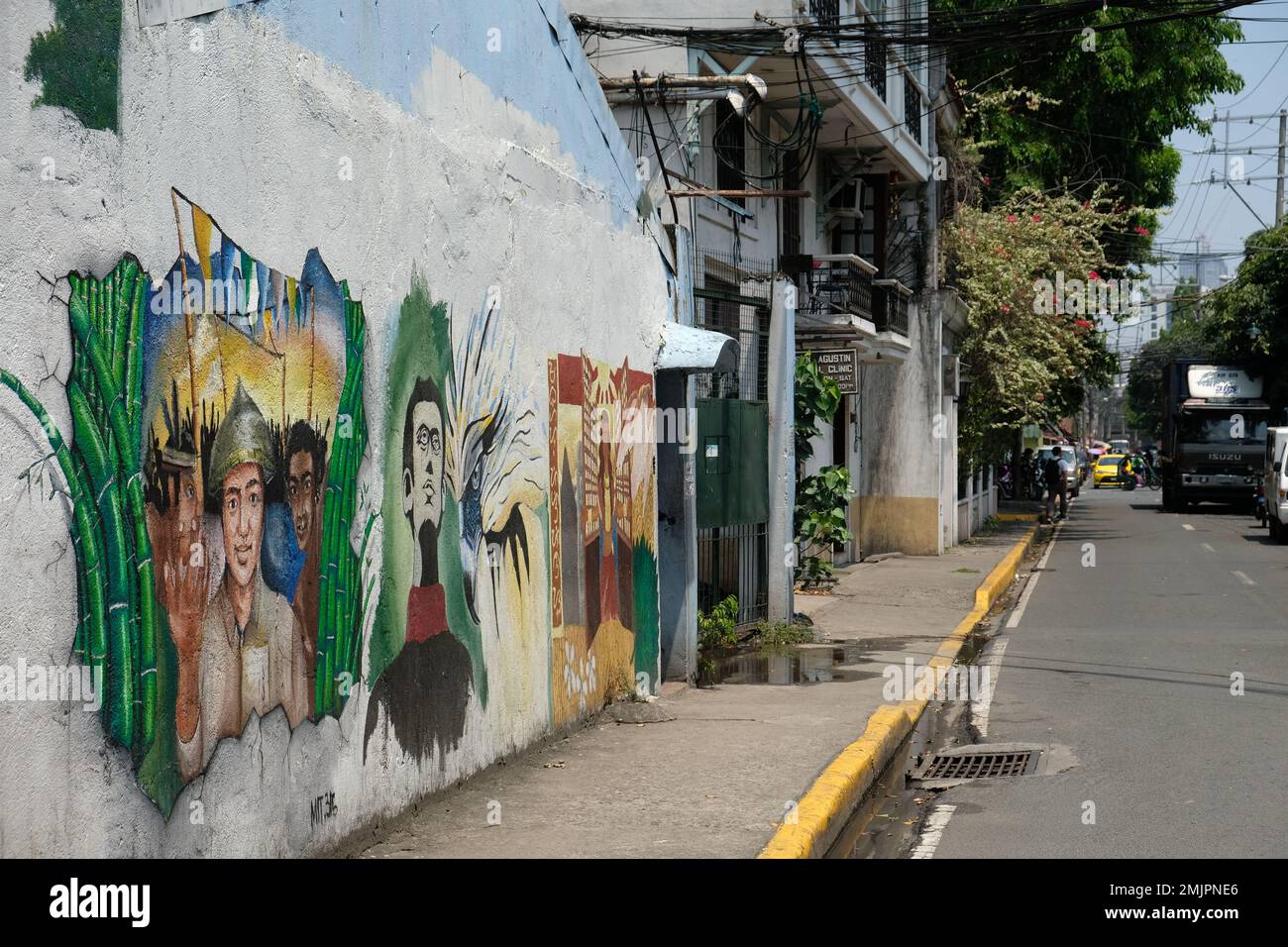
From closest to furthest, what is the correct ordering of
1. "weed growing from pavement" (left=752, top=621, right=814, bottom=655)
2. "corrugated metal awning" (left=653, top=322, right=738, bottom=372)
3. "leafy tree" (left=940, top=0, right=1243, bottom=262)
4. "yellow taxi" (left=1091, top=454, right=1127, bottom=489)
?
"corrugated metal awning" (left=653, top=322, right=738, bottom=372) < "weed growing from pavement" (left=752, top=621, right=814, bottom=655) < "leafy tree" (left=940, top=0, right=1243, bottom=262) < "yellow taxi" (left=1091, top=454, right=1127, bottom=489)

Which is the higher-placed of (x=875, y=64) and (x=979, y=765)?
(x=875, y=64)

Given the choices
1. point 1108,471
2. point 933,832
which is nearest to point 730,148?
point 933,832

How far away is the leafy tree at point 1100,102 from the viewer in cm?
3328

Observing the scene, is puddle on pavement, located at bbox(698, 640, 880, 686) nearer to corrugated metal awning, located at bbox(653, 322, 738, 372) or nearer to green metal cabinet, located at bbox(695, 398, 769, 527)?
green metal cabinet, located at bbox(695, 398, 769, 527)

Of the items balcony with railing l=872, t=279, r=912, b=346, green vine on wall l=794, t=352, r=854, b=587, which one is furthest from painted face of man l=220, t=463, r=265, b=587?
balcony with railing l=872, t=279, r=912, b=346

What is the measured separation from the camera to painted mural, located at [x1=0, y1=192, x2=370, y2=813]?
176 inches

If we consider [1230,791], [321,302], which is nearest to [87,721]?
[321,302]

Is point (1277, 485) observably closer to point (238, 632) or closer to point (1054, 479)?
point (1054, 479)

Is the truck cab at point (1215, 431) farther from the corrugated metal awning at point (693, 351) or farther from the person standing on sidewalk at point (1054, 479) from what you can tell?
the corrugated metal awning at point (693, 351)

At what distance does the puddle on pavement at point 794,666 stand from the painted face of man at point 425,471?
15.9 feet

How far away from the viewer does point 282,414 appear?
5.60 m

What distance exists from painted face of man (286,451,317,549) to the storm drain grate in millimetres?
4516

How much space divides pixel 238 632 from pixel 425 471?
176 centimetres
